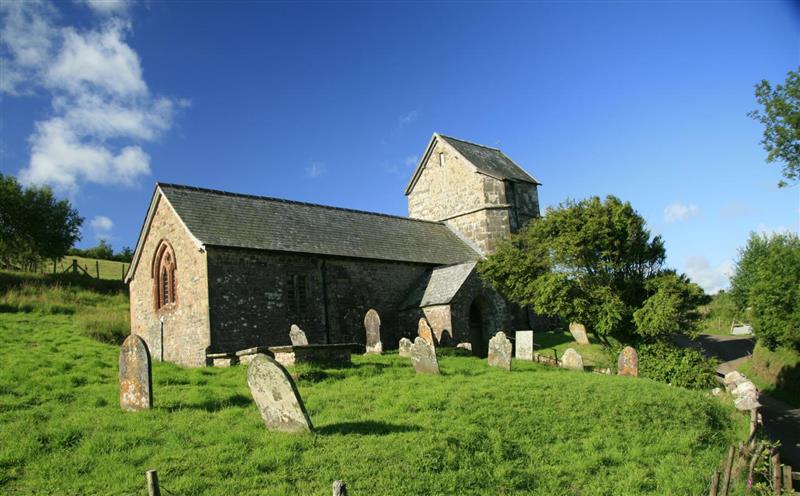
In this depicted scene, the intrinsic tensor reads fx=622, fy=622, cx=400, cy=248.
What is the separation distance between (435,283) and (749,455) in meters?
16.8

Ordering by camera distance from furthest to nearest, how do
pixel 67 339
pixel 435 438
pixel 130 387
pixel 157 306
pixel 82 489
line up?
1. pixel 157 306
2. pixel 67 339
3. pixel 130 387
4. pixel 435 438
5. pixel 82 489

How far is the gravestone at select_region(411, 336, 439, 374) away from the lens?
1725 centimetres

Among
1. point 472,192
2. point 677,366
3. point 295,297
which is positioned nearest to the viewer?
point 677,366

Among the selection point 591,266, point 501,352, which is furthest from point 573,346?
point 501,352

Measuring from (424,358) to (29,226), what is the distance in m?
37.6

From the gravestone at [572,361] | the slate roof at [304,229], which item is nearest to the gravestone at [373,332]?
the slate roof at [304,229]

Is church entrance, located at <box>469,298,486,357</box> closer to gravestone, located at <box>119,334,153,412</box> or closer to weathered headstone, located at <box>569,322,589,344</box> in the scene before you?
weathered headstone, located at <box>569,322,589,344</box>

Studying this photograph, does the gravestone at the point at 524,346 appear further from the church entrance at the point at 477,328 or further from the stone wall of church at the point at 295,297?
the stone wall of church at the point at 295,297

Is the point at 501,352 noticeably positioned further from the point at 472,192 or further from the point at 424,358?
the point at 472,192

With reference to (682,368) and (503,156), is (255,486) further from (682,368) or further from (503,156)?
(503,156)

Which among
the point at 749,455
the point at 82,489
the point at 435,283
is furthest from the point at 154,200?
the point at 749,455

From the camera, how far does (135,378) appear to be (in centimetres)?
1258

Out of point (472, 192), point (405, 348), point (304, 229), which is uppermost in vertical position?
point (472, 192)

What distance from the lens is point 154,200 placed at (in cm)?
2553
